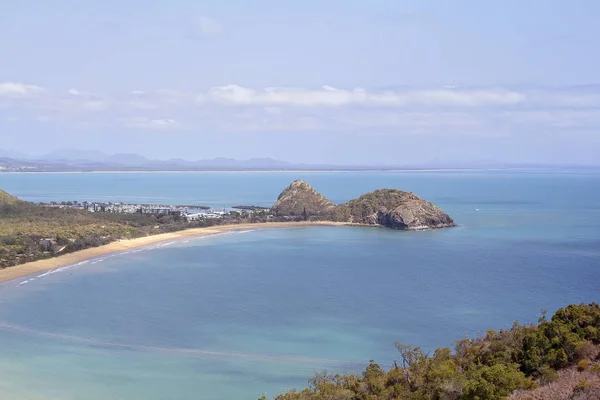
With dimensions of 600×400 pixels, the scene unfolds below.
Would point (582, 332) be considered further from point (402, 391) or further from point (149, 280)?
point (149, 280)

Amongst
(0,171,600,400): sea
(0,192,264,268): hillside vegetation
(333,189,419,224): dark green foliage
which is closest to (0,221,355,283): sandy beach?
(0,192,264,268): hillside vegetation

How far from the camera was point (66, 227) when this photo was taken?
6506cm

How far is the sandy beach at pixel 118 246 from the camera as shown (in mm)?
48594

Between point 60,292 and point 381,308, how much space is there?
770 inches

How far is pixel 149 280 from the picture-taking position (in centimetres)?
4616

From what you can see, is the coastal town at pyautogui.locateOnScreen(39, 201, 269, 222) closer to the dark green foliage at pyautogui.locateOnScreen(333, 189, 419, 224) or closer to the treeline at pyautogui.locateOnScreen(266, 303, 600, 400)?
the dark green foliage at pyautogui.locateOnScreen(333, 189, 419, 224)

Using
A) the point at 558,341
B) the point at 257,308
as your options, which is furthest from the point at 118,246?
the point at 558,341

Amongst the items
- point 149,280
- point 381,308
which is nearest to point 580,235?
point 381,308

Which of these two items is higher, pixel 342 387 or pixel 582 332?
pixel 582 332

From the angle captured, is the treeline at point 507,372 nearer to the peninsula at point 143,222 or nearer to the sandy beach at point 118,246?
A: the sandy beach at point 118,246

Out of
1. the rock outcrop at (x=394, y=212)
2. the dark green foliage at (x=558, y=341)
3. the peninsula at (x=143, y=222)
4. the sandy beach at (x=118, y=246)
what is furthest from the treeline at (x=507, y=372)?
the rock outcrop at (x=394, y=212)

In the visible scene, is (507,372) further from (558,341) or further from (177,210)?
(177,210)

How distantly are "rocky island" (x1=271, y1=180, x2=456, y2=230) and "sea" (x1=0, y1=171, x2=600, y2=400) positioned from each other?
12.8 m

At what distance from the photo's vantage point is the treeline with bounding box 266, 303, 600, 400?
16359 mm
